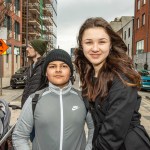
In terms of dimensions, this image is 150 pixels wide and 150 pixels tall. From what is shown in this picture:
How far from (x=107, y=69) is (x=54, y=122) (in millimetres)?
555

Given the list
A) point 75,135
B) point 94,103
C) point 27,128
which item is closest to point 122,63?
point 94,103

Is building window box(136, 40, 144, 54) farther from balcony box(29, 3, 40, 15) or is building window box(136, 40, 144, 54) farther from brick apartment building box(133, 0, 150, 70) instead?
balcony box(29, 3, 40, 15)

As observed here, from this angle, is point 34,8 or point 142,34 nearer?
point 142,34

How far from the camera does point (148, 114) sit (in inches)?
393

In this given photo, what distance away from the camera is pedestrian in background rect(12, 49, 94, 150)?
7.47ft

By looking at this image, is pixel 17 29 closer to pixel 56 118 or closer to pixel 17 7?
pixel 17 7

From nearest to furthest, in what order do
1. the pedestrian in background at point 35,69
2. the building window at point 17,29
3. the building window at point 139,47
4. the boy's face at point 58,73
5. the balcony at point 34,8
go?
the boy's face at point 58,73
the pedestrian in background at point 35,69
the building window at point 139,47
the building window at point 17,29
the balcony at point 34,8

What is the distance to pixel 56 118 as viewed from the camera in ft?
7.48

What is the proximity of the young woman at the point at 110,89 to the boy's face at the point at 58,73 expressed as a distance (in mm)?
147

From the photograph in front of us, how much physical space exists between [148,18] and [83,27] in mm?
36589

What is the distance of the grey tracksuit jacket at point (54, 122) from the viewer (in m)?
2.28

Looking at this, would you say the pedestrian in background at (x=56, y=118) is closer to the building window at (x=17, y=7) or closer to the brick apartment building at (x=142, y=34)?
the brick apartment building at (x=142, y=34)

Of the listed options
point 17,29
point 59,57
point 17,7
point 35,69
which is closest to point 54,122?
point 59,57

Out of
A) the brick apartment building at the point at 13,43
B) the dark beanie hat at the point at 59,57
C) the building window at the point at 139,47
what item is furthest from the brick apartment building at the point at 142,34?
the dark beanie hat at the point at 59,57
